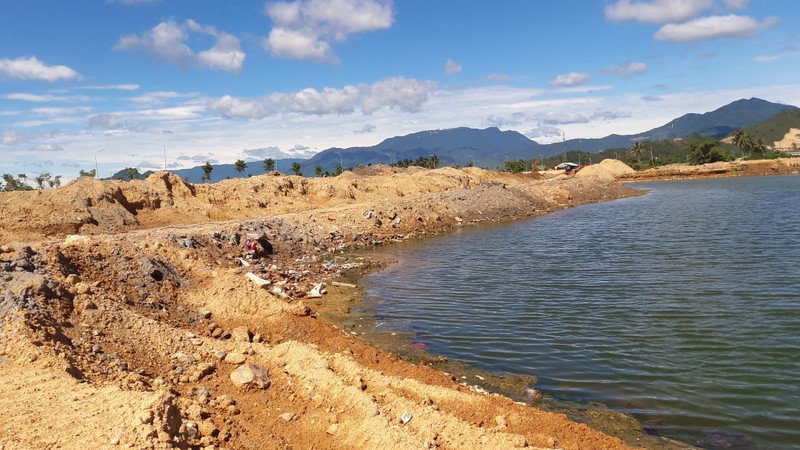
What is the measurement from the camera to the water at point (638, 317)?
8.48 meters

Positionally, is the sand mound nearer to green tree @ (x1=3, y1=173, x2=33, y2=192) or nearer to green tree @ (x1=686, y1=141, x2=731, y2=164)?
green tree @ (x1=686, y1=141, x2=731, y2=164)

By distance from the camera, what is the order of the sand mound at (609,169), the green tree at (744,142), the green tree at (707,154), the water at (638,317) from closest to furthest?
the water at (638,317), the sand mound at (609,169), the green tree at (707,154), the green tree at (744,142)

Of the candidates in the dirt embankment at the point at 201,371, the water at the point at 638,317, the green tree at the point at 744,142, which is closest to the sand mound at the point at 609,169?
the green tree at the point at 744,142

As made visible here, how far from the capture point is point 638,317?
12758 mm

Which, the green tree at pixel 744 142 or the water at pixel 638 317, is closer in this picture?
the water at pixel 638 317

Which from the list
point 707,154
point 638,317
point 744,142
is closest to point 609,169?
point 707,154

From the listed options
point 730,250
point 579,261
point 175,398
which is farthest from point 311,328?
point 730,250

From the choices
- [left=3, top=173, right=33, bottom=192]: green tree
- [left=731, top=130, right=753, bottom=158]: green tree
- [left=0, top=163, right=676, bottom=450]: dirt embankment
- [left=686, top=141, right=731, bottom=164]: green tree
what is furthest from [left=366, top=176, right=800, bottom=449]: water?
[left=731, top=130, right=753, bottom=158]: green tree

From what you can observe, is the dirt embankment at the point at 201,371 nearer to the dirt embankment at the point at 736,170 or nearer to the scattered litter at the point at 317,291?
the scattered litter at the point at 317,291

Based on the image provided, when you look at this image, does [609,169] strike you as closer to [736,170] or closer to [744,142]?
[736,170]

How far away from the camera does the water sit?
8.48 m

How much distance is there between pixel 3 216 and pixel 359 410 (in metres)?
24.5

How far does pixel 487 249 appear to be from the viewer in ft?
82.7

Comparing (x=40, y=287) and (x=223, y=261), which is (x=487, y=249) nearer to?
(x=223, y=261)
